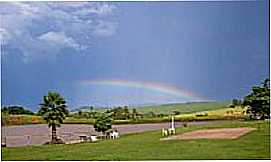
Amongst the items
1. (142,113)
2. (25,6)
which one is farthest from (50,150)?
(25,6)

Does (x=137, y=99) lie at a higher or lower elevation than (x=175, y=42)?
lower

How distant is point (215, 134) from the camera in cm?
777

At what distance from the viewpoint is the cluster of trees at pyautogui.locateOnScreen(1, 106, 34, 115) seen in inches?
293

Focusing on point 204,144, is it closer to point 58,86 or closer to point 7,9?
point 58,86

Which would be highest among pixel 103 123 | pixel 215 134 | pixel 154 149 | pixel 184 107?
pixel 184 107

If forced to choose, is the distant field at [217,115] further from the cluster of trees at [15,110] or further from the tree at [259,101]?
the cluster of trees at [15,110]

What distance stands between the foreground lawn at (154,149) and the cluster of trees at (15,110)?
39 centimetres

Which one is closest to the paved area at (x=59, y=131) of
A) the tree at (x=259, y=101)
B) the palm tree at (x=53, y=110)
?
the palm tree at (x=53, y=110)

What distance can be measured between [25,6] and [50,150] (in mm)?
1557

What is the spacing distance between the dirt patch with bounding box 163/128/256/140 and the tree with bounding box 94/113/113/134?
67 centimetres

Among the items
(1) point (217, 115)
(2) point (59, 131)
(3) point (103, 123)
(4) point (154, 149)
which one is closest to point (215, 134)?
(1) point (217, 115)

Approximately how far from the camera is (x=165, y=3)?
7.41 metres

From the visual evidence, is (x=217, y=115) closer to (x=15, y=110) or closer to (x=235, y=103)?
(x=235, y=103)

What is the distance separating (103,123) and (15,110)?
3.15ft
